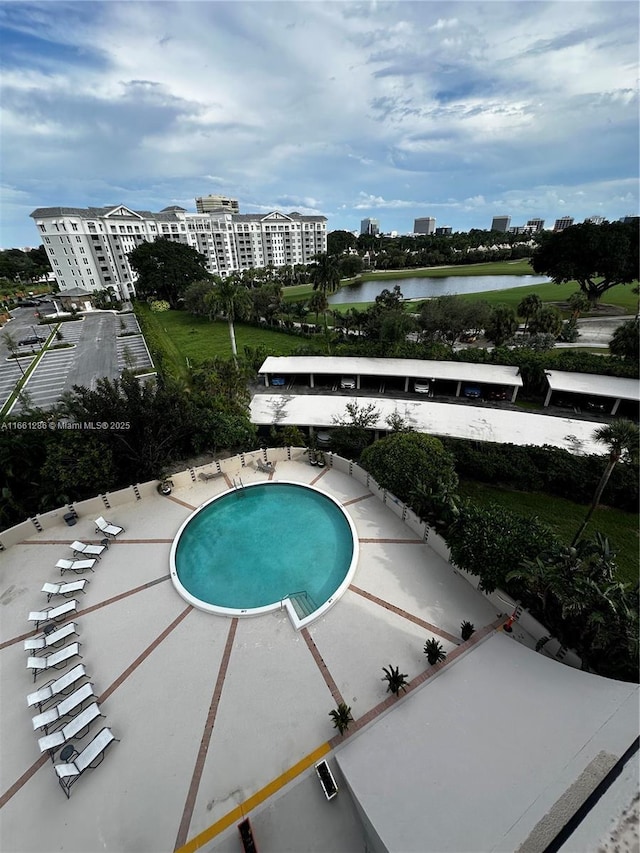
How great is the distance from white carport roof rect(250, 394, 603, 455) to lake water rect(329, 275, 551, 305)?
51.9m

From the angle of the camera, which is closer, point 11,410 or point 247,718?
point 247,718

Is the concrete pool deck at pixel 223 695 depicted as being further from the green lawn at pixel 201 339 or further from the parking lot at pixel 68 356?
the green lawn at pixel 201 339

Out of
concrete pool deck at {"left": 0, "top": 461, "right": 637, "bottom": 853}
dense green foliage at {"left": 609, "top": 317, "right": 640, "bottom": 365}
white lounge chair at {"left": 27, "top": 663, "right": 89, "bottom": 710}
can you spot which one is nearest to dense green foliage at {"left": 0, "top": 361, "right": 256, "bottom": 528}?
concrete pool deck at {"left": 0, "top": 461, "right": 637, "bottom": 853}

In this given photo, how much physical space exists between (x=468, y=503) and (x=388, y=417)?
379 inches

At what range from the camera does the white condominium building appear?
73.8 m

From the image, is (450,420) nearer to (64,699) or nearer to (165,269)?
(64,699)

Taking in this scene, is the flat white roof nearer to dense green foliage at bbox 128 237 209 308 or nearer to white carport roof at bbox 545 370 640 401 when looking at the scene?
white carport roof at bbox 545 370 640 401

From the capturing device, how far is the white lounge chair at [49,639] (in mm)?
12672

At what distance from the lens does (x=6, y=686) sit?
39.7ft

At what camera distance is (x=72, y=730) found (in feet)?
34.6

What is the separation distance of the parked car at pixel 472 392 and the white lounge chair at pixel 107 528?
28.1 m

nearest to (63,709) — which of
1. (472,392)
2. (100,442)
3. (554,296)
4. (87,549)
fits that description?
(87,549)

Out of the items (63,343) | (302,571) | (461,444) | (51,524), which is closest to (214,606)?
(302,571)

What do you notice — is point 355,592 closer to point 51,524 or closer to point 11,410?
point 51,524
